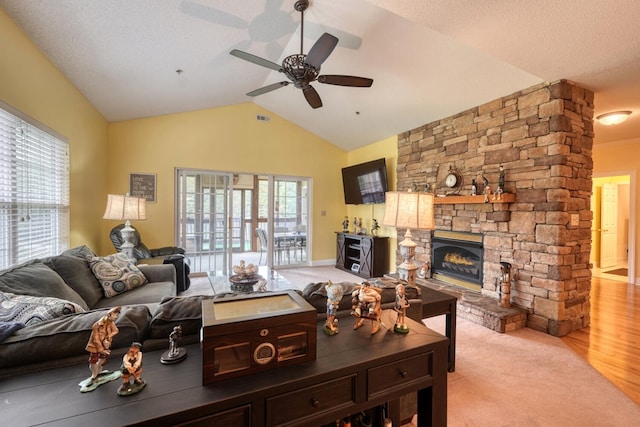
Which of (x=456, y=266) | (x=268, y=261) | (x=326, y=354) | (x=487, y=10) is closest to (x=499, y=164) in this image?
(x=456, y=266)

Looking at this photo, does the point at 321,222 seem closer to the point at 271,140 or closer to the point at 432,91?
the point at 271,140

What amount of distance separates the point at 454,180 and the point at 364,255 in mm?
2238

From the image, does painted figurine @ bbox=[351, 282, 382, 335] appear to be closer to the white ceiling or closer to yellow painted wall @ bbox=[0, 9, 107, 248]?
the white ceiling

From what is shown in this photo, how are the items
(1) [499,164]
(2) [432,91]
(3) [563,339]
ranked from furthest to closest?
(2) [432,91] → (1) [499,164] → (3) [563,339]

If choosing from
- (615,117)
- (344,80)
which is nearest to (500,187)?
(615,117)

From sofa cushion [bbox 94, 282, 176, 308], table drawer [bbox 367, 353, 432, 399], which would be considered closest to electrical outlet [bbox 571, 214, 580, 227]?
table drawer [bbox 367, 353, 432, 399]

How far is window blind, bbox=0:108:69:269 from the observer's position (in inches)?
87.7

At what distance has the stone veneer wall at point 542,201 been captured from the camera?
287cm

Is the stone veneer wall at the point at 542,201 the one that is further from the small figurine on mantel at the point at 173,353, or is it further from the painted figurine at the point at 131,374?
the painted figurine at the point at 131,374

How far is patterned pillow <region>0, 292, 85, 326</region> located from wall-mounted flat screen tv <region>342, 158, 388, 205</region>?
4.72m

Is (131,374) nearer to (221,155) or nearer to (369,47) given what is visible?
(369,47)

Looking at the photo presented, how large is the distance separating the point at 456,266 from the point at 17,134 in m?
5.10

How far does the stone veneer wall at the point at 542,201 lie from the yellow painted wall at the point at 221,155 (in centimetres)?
346

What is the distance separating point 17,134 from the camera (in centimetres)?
235
